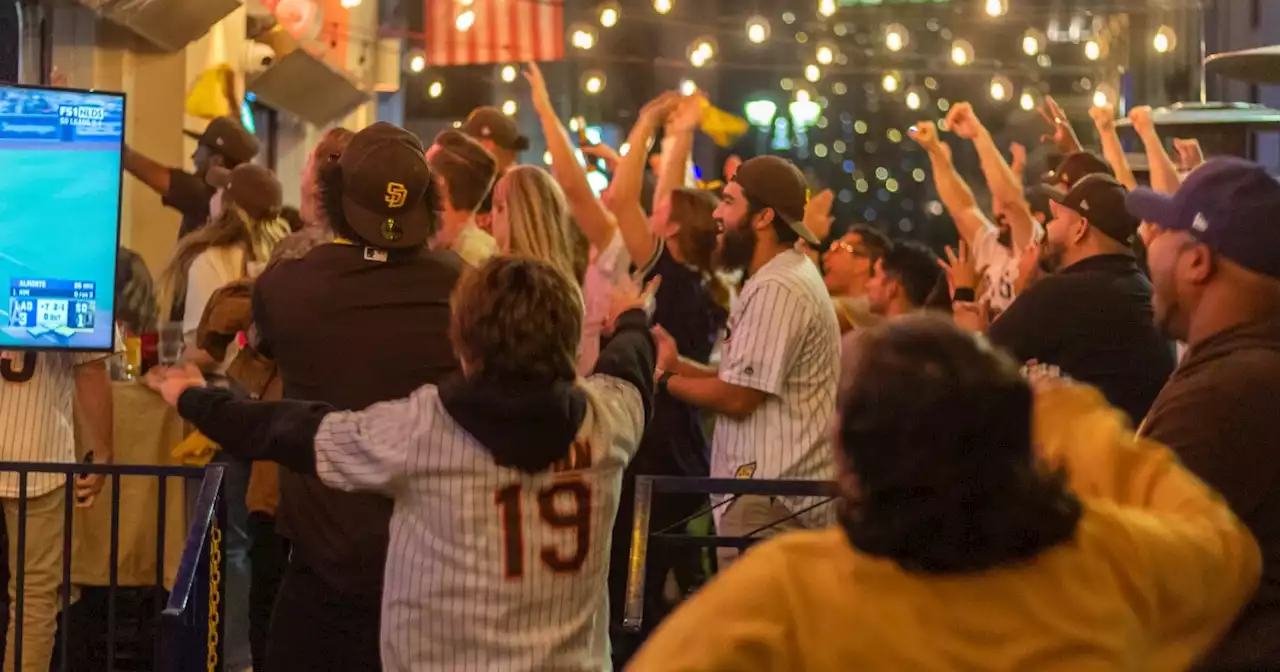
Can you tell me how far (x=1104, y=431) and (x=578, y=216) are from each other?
402 centimetres

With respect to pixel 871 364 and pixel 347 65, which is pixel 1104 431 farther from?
pixel 347 65

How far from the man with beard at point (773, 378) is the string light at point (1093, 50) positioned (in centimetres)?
1225

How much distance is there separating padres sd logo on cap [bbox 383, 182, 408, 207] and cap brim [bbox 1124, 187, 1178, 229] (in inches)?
70.3

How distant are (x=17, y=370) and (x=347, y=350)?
199 cm

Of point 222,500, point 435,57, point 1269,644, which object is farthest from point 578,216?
point 435,57

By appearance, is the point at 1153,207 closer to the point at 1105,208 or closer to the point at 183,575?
the point at 1105,208

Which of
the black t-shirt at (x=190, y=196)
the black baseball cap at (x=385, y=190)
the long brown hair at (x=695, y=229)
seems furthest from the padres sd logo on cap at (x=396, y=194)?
the black t-shirt at (x=190, y=196)

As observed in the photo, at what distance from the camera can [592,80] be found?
19.4 metres

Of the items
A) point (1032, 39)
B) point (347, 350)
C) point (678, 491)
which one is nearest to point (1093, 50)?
point (1032, 39)

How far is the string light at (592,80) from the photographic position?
19328 millimetres

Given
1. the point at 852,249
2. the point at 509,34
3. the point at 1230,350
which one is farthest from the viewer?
the point at 509,34

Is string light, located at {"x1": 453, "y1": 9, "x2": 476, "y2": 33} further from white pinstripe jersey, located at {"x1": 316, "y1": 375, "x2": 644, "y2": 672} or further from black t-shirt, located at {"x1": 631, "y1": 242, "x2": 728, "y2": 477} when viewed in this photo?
white pinstripe jersey, located at {"x1": 316, "y1": 375, "x2": 644, "y2": 672}

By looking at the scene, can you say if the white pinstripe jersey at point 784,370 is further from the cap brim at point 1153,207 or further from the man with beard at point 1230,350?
the man with beard at point 1230,350

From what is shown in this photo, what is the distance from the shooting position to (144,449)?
5973 millimetres
